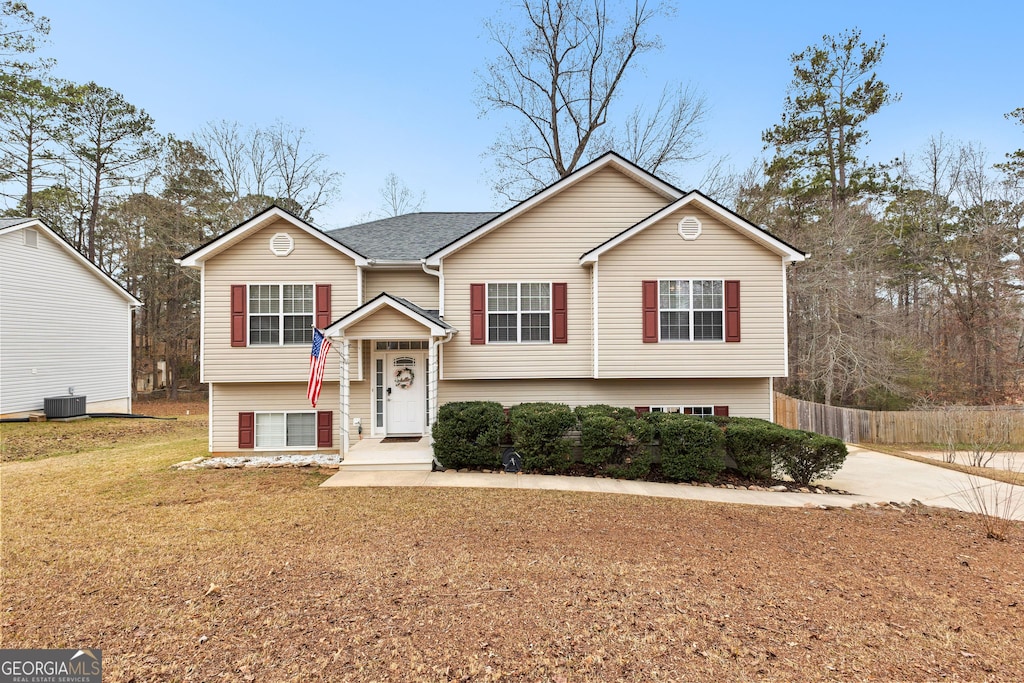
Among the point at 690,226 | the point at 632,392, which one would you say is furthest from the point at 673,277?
the point at 632,392

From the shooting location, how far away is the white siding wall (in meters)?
15.6

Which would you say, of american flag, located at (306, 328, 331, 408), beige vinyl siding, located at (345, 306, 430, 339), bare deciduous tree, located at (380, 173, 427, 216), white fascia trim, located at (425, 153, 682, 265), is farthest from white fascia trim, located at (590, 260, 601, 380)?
bare deciduous tree, located at (380, 173, 427, 216)

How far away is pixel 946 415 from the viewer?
46.0ft

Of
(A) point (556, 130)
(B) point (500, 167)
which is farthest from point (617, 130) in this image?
(B) point (500, 167)

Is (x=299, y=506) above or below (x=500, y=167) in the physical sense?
below

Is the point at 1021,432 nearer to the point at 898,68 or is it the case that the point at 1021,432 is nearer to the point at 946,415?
the point at 946,415

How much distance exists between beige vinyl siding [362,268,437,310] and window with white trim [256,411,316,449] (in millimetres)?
3615

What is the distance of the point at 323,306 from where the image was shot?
35.9ft

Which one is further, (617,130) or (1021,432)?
(617,130)

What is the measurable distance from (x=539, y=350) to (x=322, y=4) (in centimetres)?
1550

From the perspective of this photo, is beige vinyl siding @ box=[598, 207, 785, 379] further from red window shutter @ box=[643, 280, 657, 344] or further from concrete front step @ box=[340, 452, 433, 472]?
concrete front step @ box=[340, 452, 433, 472]

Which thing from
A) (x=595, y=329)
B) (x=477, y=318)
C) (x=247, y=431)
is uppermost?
(x=477, y=318)

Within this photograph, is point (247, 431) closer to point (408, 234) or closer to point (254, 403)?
point (254, 403)

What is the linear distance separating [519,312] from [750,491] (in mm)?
6152
